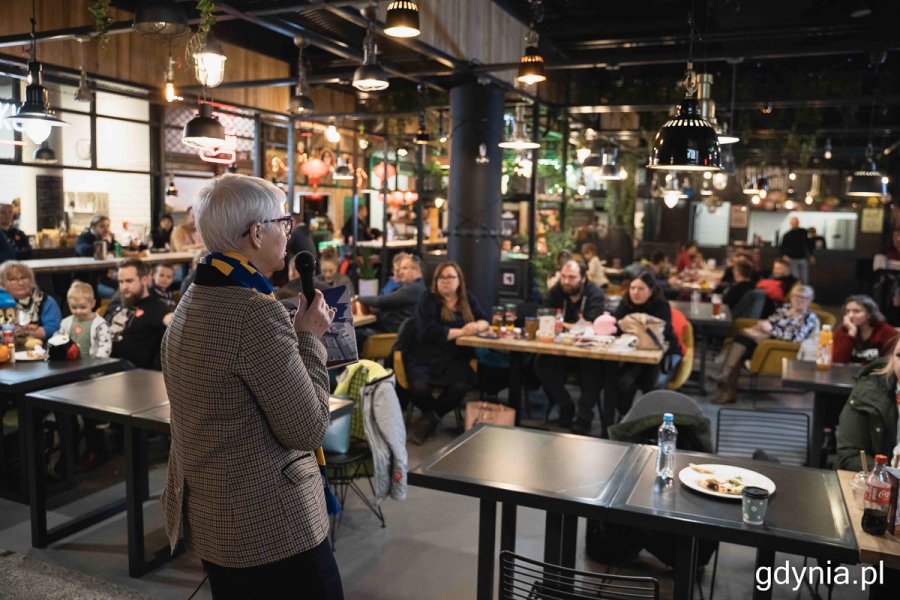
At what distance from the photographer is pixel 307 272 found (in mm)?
1996

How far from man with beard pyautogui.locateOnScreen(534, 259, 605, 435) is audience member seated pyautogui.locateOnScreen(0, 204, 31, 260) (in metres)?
6.41

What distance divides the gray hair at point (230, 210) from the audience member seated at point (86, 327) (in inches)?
149

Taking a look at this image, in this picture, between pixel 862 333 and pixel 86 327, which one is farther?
pixel 862 333

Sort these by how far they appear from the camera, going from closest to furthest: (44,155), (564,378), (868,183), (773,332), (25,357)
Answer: (25,357), (564,378), (773,332), (44,155), (868,183)

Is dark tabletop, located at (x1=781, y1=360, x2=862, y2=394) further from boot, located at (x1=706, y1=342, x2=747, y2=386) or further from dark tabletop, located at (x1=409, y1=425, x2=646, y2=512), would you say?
dark tabletop, located at (x1=409, y1=425, x2=646, y2=512)

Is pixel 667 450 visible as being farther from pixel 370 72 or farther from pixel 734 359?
pixel 734 359

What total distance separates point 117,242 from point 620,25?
292 inches

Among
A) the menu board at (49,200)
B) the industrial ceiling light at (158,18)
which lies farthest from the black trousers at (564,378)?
the menu board at (49,200)

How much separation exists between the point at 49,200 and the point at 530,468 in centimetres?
1041

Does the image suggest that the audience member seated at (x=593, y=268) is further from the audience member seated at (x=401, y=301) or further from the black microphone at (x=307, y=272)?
the black microphone at (x=307, y=272)

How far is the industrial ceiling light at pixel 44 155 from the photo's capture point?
986 cm

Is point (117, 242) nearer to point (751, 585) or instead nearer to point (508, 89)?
point (508, 89)

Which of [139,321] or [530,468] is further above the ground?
[139,321]

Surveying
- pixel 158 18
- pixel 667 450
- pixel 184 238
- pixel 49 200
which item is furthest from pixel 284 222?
pixel 49 200
